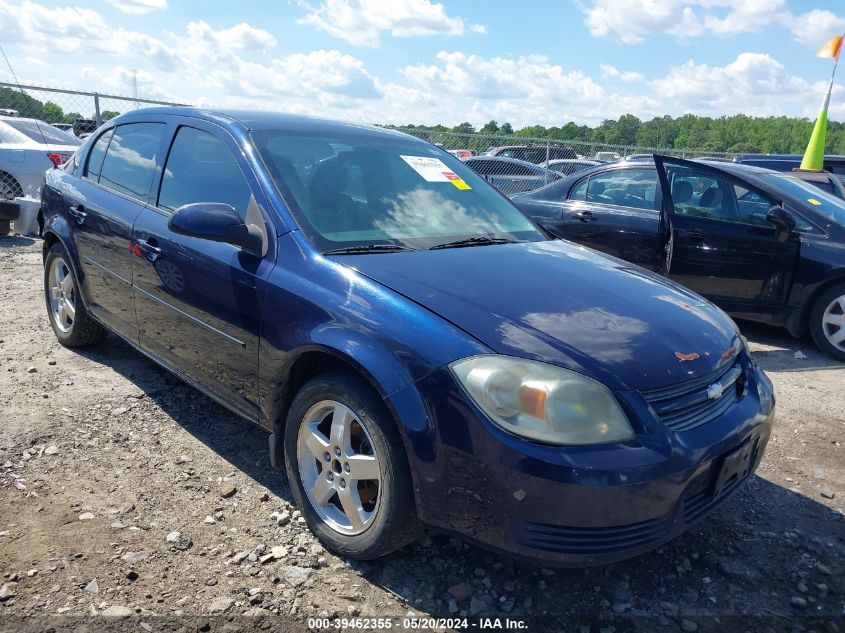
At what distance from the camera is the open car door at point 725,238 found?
5.66 metres

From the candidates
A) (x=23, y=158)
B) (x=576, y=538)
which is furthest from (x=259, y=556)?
(x=23, y=158)

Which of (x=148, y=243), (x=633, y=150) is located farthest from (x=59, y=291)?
(x=633, y=150)

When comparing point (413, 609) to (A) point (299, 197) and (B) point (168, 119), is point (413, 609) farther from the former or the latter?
(B) point (168, 119)

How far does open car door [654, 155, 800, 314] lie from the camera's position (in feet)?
18.6

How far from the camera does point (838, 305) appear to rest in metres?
5.52

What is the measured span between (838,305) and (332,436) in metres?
4.78

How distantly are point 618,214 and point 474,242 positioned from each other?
3.66 m

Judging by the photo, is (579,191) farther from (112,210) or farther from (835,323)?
(112,210)

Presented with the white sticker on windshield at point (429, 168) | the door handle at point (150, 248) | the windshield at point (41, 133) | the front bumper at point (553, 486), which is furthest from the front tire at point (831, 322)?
the windshield at point (41, 133)

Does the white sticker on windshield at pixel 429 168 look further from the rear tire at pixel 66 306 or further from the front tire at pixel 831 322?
the front tire at pixel 831 322

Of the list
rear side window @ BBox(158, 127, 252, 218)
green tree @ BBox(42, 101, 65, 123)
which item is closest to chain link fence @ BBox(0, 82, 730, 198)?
green tree @ BBox(42, 101, 65, 123)

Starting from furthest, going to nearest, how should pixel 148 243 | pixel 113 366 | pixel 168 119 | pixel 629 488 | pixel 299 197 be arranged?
pixel 113 366 < pixel 168 119 < pixel 148 243 < pixel 299 197 < pixel 629 488

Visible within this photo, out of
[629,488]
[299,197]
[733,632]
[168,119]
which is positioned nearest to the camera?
[629,488]

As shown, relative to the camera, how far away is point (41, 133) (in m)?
9.77
